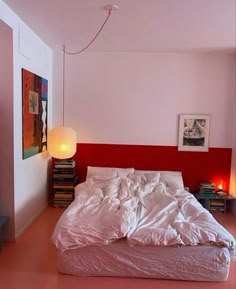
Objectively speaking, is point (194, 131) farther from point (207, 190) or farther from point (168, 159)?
point (207, 190)

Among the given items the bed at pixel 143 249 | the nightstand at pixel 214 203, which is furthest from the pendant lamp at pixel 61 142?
the nightstand at pixel 214 203

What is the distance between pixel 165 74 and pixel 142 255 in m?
3.10

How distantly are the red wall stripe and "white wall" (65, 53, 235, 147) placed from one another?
13cm

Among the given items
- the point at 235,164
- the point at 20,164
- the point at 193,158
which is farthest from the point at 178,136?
the point at 20,164

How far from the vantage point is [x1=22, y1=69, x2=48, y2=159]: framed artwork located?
3342 mm

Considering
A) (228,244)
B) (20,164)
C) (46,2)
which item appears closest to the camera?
(228,244)

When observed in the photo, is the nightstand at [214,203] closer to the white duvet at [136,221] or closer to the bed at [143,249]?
the white duvet at [136,221]

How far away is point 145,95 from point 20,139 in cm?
228

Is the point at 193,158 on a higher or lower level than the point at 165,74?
lower

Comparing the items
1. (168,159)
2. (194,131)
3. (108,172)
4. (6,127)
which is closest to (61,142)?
(6,127)

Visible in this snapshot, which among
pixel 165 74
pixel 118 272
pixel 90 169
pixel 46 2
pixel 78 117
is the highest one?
pixel 46 2

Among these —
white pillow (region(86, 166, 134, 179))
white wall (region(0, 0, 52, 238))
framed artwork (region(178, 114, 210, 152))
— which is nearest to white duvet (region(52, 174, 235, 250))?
white pillow (region(86, 166, 134, 179))

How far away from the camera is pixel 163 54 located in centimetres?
443

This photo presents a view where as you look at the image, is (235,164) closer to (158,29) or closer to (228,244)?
(228,244)
